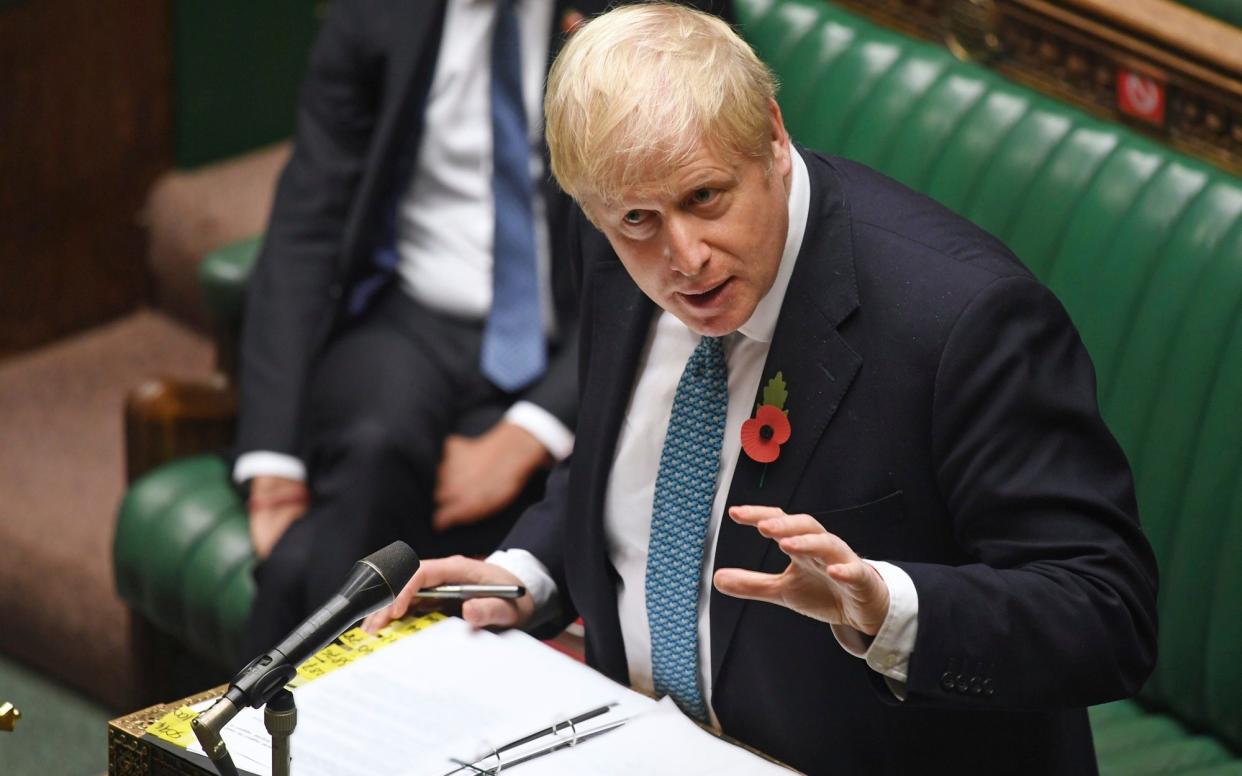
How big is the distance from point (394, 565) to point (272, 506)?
1456mm

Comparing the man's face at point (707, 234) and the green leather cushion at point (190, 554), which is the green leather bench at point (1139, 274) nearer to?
the man's face at point (707, 234)

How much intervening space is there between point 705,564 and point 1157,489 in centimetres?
86

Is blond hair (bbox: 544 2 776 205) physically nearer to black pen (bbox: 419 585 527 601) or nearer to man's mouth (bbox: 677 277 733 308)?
man's mouth (bbox: 677 277 733 308)

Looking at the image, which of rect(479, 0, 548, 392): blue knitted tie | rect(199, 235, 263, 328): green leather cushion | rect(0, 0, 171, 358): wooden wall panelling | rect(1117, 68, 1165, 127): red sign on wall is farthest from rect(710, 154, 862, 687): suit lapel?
rect(0, 0, 171, 358): wooden wall panelling

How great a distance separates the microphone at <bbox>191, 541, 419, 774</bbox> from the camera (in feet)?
4.70

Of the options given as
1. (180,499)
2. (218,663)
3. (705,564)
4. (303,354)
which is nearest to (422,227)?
(303,354)

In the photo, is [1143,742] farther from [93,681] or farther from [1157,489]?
[93,681]

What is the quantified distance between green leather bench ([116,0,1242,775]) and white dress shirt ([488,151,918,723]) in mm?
781

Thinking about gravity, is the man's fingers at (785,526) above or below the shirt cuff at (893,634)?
above

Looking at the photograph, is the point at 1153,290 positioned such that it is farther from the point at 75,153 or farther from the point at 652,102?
the point at 75,153

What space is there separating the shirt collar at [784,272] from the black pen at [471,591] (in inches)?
15.1

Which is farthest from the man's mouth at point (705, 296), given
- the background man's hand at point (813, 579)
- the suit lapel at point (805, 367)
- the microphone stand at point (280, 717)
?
the microphone stand at point (280, 717)

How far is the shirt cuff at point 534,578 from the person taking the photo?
1974 millimetres

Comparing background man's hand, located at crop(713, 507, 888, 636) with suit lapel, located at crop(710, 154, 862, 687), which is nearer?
background man's hand, located at crop(713, 507, 888, 636)
